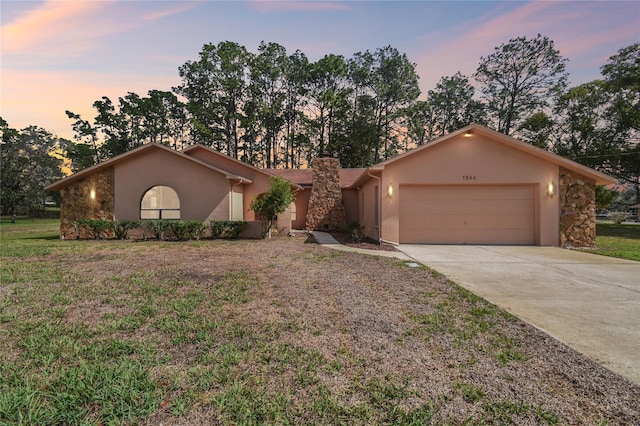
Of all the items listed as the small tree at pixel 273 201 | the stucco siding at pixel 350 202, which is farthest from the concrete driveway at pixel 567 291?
the stucco siding at pixel 350 202

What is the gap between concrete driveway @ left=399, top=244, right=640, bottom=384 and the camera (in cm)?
328

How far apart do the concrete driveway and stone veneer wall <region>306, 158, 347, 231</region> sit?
8.77 metres

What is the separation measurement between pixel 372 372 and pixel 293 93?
3479 cm

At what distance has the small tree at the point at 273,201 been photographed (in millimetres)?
13797

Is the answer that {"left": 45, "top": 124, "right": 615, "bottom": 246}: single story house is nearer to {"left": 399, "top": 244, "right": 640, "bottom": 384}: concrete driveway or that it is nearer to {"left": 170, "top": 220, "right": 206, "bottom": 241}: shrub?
{"left": 170, "top": 220, "right": 206, "bottom": 241}: shrub

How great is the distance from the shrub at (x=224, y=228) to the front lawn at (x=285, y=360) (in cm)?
769

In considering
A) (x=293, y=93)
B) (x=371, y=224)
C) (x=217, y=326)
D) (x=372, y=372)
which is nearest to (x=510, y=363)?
(x=372, y=372)

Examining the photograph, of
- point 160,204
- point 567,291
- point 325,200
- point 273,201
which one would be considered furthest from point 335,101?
point 567,291

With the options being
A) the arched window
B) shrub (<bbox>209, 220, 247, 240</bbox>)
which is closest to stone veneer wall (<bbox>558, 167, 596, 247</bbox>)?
shrub (<bbox>209, 220, 247, 240</bbox>)

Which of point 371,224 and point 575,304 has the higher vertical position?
point 371,224

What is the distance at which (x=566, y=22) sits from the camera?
33.0 feet

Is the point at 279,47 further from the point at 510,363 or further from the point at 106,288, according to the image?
the point at 510,363

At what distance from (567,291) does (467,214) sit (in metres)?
6.84

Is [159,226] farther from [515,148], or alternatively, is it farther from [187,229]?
[515,148]
